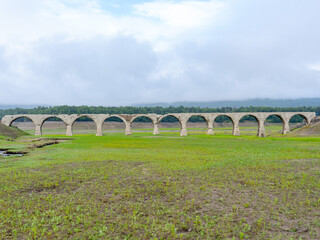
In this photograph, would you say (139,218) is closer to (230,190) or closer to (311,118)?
(230,190)

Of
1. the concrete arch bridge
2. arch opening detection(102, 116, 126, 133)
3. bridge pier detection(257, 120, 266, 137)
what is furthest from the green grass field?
arch opening detection(102, 116, 126, 133)

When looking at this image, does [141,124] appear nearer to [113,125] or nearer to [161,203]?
[113,125]

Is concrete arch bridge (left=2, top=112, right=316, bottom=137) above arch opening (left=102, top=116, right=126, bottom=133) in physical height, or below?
above

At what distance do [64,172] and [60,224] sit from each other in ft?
23.2

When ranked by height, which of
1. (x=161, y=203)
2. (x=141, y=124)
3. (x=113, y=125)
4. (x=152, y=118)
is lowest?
(x=141, y=124)

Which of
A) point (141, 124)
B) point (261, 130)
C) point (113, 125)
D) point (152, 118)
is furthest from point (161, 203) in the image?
point (141, 124)

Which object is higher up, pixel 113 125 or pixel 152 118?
pixel 152 118

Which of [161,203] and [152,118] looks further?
[152,118]

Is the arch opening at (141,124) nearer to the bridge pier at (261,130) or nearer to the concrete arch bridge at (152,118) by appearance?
the concrete arch bridge at (152,118)

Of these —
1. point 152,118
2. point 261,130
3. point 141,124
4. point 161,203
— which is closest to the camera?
point 161,203

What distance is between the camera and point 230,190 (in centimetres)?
1053

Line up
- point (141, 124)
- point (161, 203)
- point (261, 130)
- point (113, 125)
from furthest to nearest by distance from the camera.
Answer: point (141, 124), point (113, 125), point (261, 130), point (161, 203)

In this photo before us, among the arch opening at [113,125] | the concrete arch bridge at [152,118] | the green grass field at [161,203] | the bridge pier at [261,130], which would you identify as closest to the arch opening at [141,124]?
the arch opening at [113,125]

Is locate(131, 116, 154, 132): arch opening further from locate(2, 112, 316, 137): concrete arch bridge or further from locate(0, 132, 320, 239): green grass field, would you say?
locate(0, 132, 320, 239): green grass field
